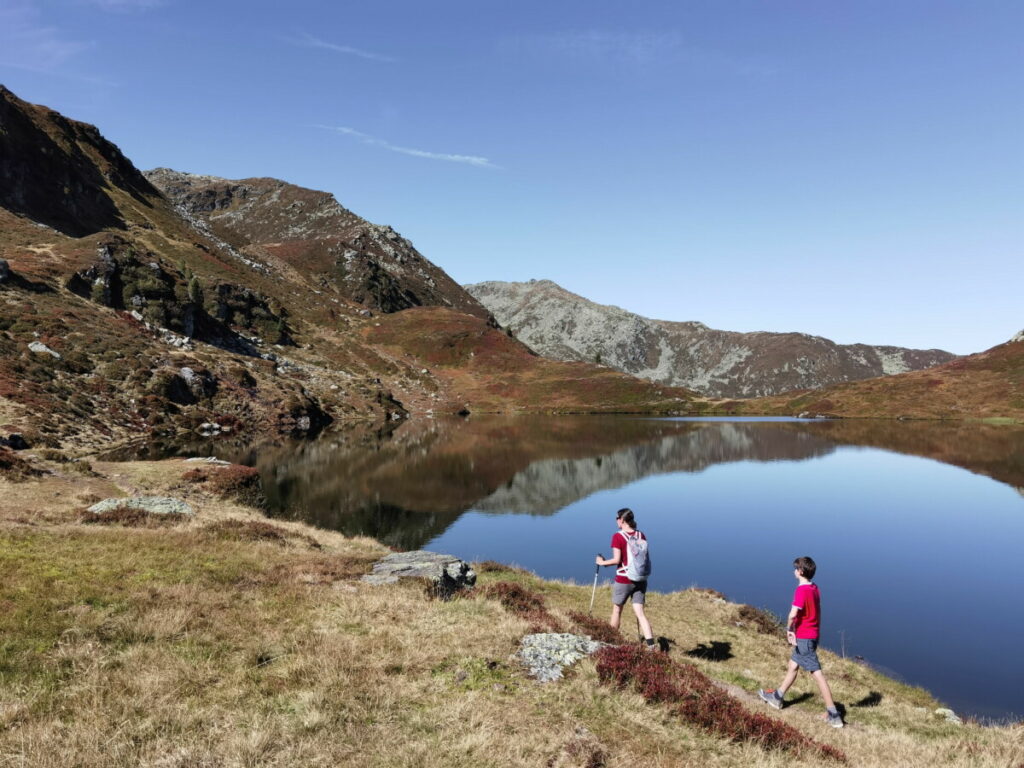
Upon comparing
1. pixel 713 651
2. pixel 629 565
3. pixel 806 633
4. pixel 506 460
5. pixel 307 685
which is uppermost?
pixel 629 565

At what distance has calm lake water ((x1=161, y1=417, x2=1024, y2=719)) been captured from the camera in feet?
72.1

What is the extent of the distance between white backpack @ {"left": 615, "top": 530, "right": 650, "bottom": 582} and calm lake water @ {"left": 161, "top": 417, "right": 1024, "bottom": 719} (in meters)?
8.82

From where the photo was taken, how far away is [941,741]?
448 inches

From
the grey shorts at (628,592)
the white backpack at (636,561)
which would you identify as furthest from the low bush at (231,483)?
the white backpack at (636,561)

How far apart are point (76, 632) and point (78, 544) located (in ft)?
27.5

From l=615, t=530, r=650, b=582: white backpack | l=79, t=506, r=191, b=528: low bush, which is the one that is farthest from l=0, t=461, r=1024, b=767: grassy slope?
l=79, t=506, r=191, b=528: low bush

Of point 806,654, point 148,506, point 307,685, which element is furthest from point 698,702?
point 148,506

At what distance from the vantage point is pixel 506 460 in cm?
6569

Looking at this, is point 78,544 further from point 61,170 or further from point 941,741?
point 61,170

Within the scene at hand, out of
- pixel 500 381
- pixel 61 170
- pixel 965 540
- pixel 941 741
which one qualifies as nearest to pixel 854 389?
pixel 500 381

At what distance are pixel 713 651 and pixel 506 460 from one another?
4846 centimetres

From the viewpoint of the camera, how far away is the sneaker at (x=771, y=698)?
12817 mm

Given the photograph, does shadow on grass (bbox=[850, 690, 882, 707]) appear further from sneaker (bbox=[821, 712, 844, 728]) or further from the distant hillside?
the distant hillside

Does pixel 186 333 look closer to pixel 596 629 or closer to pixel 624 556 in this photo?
pixel 624 556
